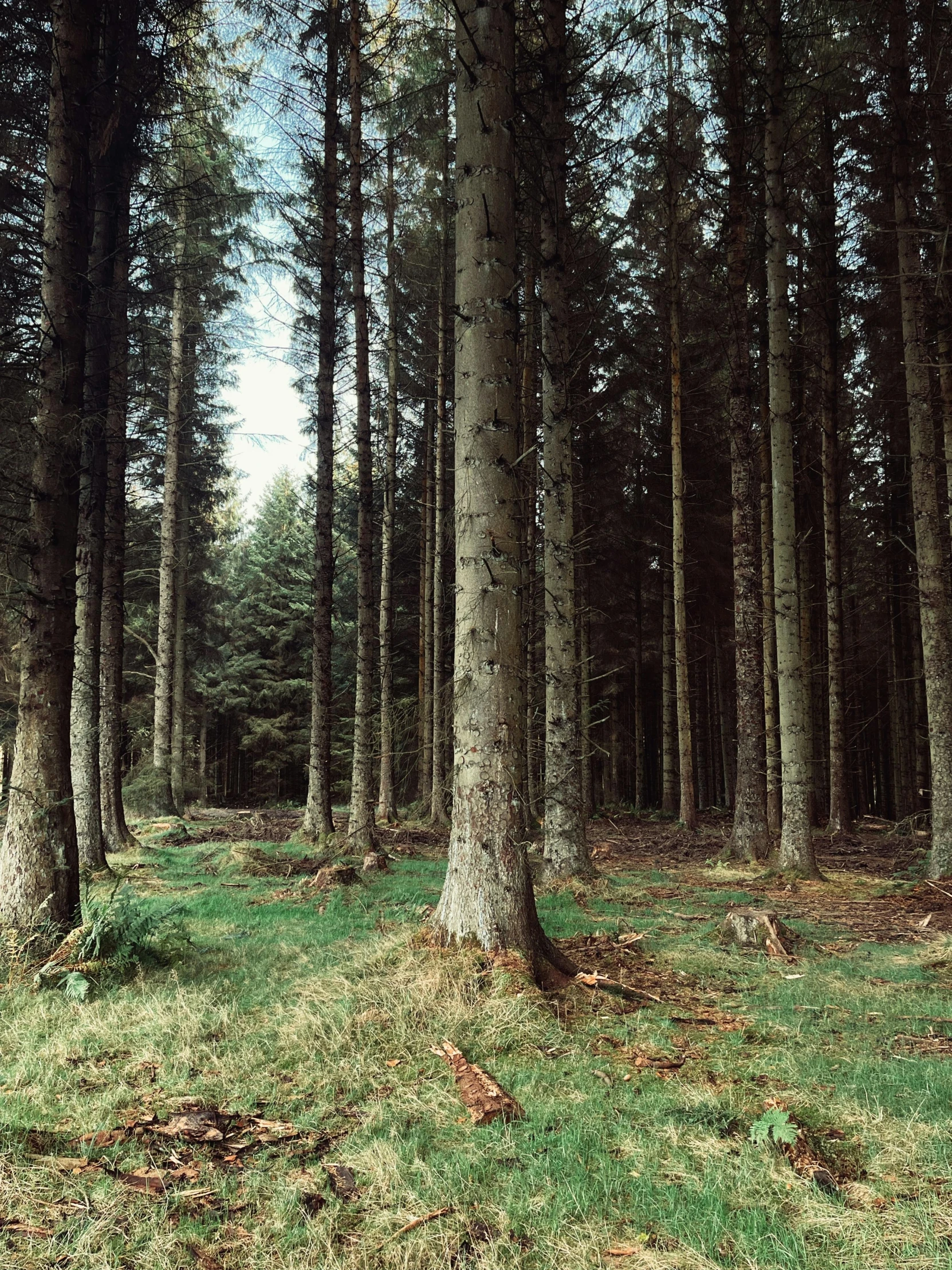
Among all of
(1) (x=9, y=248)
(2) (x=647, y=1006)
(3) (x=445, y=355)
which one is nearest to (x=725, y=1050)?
(2) (x=647, y=1006)

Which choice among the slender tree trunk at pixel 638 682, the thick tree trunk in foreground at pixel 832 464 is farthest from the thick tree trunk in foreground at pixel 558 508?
the slender tree trunk at pixel 638 682

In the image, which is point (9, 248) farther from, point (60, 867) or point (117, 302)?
point (60, 867)

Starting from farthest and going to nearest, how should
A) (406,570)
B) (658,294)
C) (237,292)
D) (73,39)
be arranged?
(406,570) → (237,292) → (658,294) → (73,39)

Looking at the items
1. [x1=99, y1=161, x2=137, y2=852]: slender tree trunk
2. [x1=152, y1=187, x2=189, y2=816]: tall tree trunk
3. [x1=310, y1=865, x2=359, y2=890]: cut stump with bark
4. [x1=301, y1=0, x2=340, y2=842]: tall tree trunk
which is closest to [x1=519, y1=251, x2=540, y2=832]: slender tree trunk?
[x1=310, y1=865, x2=359, y2=890]: cut stump with bark

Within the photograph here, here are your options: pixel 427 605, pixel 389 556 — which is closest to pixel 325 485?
pixel 389 556

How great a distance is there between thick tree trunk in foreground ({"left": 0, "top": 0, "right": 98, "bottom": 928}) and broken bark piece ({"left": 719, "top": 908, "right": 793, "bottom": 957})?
17.9 feet

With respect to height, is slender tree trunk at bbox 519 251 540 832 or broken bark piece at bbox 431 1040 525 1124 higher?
slender tree trunk at bbox 519 251 540 832

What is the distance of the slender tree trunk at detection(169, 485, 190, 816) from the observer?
749 inches

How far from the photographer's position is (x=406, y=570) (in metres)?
22.3

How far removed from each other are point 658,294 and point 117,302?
38.7 ft

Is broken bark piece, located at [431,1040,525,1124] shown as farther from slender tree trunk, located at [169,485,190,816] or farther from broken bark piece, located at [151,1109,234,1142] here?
slender tree trunk, located at [169,485,190,816]

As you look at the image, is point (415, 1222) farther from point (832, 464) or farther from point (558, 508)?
point (832, 464)

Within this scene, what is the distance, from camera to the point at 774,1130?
109 inches

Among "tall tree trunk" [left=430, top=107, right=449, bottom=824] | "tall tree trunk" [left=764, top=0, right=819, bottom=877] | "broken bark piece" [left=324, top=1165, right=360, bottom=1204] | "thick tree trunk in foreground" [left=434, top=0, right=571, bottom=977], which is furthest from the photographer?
"tall tree trunk" [left=430, top=107, right=449, bottom=824]
